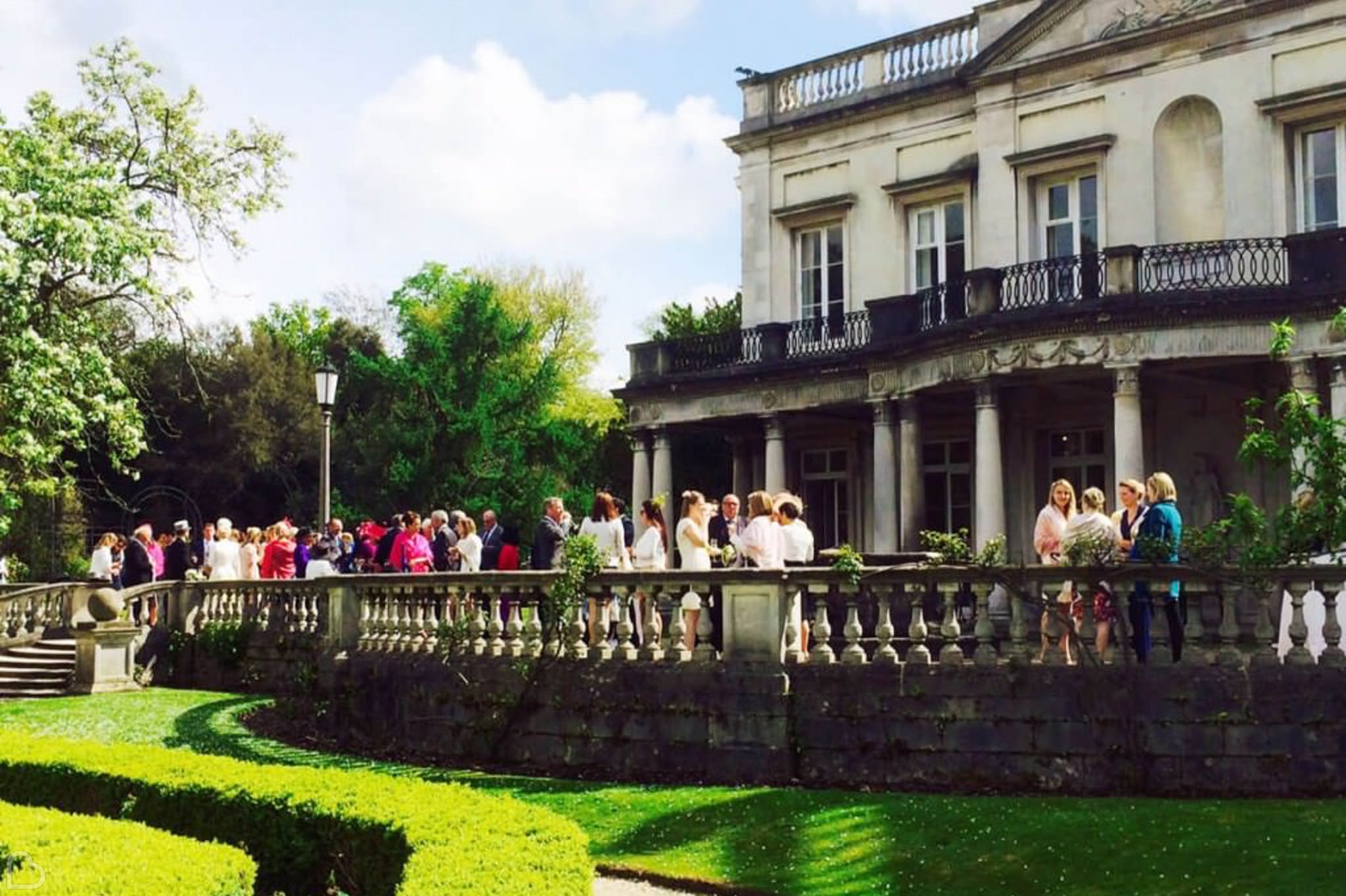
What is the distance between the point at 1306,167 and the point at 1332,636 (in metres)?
15.9

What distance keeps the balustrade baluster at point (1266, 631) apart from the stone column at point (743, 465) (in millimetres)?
22646

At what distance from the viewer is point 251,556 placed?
2303 centimetres

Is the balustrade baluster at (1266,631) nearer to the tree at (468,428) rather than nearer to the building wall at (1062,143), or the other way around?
the building wall at (1062,143)

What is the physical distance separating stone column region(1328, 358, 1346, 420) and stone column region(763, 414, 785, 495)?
11426 millimetres

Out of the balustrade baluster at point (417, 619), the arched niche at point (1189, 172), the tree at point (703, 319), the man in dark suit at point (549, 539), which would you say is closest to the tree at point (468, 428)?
the tree at point (703, 319)

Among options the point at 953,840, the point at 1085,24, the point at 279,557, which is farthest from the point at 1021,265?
the point at 953,840

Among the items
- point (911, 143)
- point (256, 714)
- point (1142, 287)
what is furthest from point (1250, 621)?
point (911, 143)

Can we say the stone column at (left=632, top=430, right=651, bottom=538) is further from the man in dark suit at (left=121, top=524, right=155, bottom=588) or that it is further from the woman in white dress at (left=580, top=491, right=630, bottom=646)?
the woman in white dress at (left=580, top=491, right=630, bottom=646)

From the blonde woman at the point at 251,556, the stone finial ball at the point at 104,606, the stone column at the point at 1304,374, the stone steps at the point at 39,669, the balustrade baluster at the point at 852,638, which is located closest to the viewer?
the balustrade baluster at the point at 852,638

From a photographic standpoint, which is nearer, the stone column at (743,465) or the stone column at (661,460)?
the stone column at (661,460)

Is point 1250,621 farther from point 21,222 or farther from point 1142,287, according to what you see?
point 21,222

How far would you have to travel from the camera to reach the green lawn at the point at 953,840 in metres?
8.77

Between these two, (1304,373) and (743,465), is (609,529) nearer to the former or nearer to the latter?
(1304,373)

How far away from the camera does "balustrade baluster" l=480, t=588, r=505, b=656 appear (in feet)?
44.6
